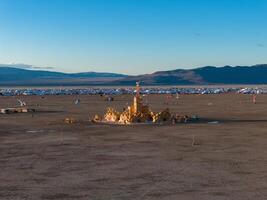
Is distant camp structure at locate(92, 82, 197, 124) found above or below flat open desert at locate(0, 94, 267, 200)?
above

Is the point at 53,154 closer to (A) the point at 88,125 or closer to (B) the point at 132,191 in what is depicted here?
(B) the point at 132,191

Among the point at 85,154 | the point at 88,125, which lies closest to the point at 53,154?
the point at 85,154

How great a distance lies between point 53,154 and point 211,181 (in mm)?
7820

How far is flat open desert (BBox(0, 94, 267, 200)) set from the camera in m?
15.8

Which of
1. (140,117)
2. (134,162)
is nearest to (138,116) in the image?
(140,117)

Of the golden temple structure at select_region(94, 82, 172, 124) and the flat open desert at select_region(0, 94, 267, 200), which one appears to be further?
the golden temple structure at select_region(94, 82, 172, 124)

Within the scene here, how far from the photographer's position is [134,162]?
20.7 m

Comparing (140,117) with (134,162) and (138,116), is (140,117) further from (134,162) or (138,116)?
(134,162)

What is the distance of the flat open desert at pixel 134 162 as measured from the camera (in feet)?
52.0

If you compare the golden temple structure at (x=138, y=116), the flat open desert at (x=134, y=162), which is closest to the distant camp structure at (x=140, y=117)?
the golden temple structure at (x=138, y=116)

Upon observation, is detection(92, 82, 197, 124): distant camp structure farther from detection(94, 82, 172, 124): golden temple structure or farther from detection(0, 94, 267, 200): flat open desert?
detection(0, 94, 267, 200): flat open desert

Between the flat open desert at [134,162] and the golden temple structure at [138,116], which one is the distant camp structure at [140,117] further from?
the flat open desert at [134,162]

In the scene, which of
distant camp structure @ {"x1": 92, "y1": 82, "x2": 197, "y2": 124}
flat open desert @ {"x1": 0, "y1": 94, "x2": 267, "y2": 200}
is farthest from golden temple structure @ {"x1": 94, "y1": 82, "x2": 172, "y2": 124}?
flat open desert @ {"x1": 0, "y1": 94, "x2": 267, "y2": 200}

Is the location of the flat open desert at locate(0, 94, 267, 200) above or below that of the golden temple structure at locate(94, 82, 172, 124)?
below
